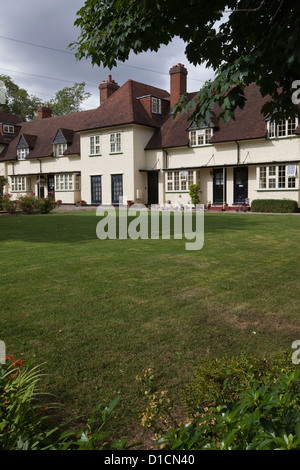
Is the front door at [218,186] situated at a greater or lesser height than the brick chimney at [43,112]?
lesser

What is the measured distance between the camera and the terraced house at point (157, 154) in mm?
27359

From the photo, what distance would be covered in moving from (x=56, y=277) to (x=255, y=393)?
550 centimetres

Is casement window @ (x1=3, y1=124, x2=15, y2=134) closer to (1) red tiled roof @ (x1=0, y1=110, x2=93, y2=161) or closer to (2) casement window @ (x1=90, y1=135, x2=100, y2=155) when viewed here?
(1) red tiled roof @ (x1=0, y1=110, x2=93, y2=161)

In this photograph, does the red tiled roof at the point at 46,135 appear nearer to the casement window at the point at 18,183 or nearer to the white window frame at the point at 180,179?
the casement window at the point at 18,183

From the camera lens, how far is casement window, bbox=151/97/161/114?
111 feet

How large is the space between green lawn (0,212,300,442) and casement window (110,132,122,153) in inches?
991

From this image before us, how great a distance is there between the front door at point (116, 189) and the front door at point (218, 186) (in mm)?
8653

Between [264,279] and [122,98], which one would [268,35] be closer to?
[264,279]

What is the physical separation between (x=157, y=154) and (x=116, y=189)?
16.2 ft

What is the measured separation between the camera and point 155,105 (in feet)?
112

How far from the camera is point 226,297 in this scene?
19.7 feet

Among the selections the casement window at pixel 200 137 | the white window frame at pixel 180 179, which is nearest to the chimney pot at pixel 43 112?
the white window frame at pixel 180 179

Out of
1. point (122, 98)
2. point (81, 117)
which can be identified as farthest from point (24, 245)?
point (81, 117)

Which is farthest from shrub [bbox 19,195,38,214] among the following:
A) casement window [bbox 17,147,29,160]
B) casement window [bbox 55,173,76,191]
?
casement window [bbox 17,147,29,160]
